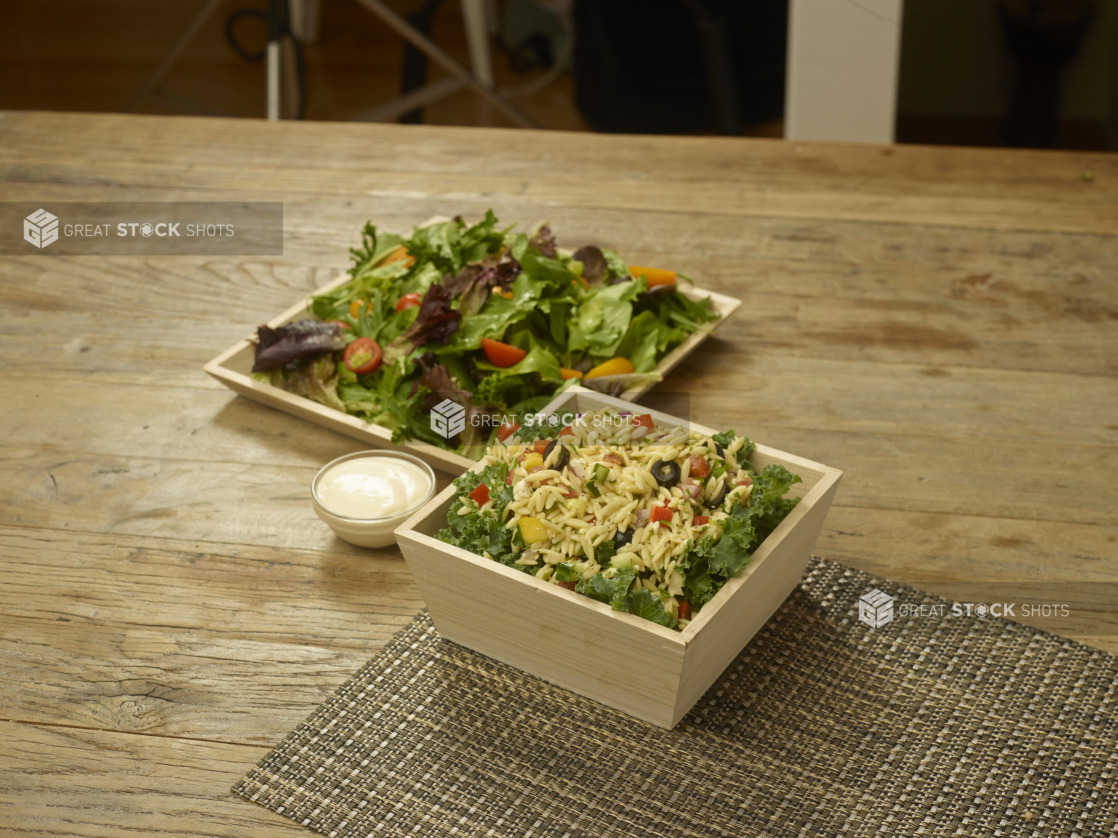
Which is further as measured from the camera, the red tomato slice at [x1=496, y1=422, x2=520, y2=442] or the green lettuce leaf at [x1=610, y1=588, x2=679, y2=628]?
the red tomato slice at [x1=496, y1=422, x2=520, y2=442]

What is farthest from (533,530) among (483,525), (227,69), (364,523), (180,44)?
(227,69)

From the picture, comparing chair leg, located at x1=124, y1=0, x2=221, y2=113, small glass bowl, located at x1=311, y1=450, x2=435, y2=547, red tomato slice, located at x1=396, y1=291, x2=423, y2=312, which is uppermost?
chair leg, located at x1=124, y1=0, x2=221, y2=113

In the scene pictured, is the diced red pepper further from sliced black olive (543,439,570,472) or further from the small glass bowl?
the small glass bowl

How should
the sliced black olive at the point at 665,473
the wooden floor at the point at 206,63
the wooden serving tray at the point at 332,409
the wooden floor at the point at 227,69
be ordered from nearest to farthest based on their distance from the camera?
the sliced black olive at the point at 665,473 → the wooden serving tray at the point at 332,409 → the wooden floor at the point at 227,69 → the wooden floor at the point at 206,63

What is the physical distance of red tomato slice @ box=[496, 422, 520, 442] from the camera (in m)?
1.42

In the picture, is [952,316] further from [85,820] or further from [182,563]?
[85,820]

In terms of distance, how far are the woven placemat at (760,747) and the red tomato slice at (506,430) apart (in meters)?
0.30

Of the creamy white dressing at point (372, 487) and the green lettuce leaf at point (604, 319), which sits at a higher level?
the green lettuce leaf at point (604, 319)

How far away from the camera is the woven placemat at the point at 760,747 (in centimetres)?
105

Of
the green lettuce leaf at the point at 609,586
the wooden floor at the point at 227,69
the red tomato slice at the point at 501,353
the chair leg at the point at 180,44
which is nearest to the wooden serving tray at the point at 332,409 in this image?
the red tomato slice at the point at 501,353

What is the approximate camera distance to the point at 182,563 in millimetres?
1364

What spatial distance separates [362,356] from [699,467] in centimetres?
62

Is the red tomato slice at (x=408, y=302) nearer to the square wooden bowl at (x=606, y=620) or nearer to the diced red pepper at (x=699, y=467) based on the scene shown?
the square wooden bowl at (x=606, y=620)

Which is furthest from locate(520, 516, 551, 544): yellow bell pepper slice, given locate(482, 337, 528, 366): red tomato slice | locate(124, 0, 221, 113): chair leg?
locate(124, 0, 221, 113): chair leg
